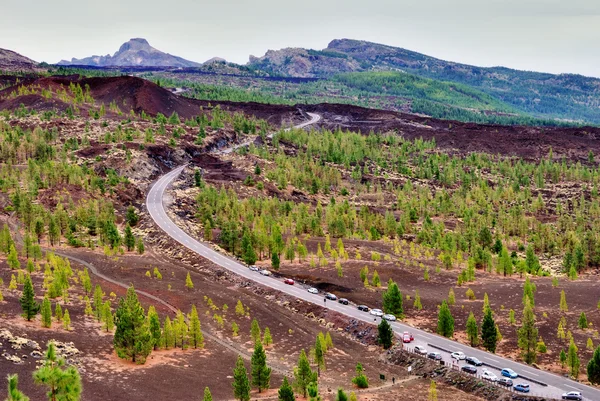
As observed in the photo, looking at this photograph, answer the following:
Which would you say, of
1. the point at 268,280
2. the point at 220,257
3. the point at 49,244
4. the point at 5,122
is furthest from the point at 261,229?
the point at 5,122

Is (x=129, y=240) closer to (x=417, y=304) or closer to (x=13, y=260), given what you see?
(x=13, y=260)

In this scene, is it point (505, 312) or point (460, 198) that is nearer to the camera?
point (505, 312)

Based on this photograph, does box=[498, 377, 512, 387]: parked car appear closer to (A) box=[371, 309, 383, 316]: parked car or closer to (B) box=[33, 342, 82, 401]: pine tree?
(A) box=[371, 309, 383, 316]: parked car

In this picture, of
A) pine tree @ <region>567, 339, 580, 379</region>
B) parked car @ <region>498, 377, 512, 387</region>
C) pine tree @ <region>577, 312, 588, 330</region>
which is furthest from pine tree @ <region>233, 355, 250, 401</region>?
pine tree @ <region>577, 312, 588, 330</region>

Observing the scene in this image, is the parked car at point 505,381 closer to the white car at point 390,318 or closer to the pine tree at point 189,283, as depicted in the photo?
the white car at point 390,318

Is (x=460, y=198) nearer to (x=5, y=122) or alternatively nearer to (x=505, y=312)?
(x=505, y=312)

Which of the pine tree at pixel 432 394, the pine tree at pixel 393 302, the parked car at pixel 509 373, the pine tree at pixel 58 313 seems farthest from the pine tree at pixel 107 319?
the parked car at pixel 509 373
